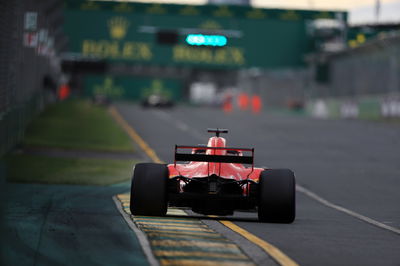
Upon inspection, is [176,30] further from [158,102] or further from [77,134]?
[77,134]

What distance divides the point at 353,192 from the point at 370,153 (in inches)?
524

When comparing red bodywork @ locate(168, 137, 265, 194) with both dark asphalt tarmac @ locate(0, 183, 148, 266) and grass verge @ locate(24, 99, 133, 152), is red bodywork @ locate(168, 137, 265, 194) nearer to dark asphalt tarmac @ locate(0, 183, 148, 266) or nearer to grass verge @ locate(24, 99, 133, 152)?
dark asphalt tarmac @ locate(0, 183, 148, 266)

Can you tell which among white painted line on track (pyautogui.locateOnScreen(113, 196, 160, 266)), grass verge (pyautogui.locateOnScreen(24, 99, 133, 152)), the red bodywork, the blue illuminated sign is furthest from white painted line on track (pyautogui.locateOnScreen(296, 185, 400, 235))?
the blue illuminated sign

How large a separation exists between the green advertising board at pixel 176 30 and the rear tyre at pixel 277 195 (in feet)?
251

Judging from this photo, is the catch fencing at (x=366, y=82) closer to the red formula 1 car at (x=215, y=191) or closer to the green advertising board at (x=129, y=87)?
the red formula 1 car at (x=215, y=191)

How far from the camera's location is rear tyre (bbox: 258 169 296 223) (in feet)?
40.9

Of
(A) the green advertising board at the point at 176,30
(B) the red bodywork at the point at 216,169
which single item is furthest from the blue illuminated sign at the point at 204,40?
(A) the green advertising board at the point at 176,30

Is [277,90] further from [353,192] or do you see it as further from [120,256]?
[120,256]

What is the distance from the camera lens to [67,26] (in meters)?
90.8

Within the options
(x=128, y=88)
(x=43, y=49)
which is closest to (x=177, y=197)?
(x=43, y=49)

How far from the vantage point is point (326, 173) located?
2441cm

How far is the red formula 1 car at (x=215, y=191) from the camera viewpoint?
12492 mm

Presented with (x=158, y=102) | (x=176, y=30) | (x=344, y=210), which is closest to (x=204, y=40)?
(x=344, y=210)

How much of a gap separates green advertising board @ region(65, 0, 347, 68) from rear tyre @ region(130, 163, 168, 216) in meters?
76.5
